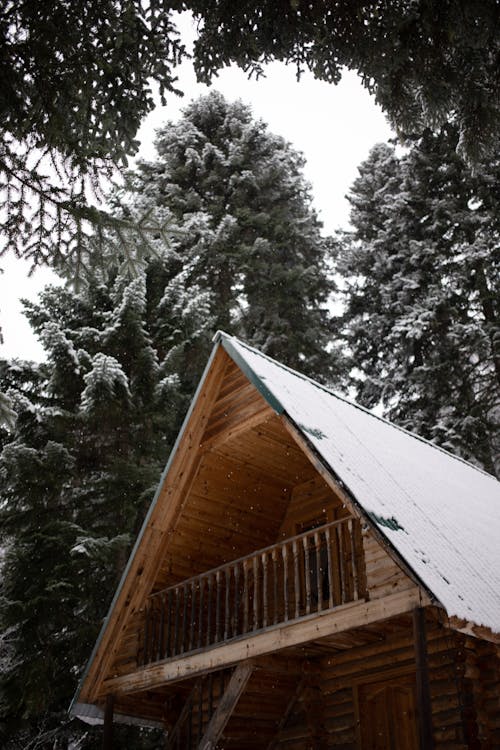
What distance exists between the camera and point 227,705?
823cm

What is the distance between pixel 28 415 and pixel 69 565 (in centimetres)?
354

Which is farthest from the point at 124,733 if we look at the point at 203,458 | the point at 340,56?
the point at 340,56

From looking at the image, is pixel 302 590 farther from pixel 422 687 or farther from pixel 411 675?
pixel 422 687

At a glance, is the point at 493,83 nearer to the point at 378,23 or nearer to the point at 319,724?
the point at 378,23

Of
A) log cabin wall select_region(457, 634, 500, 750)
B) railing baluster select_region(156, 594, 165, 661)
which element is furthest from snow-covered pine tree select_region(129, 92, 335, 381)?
log cabin wall select_region(457, 634, 500, 750)

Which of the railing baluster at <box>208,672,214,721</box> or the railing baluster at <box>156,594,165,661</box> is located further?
the railing baluster at <box>208,672,214,721</box>

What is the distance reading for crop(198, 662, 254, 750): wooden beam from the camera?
8195mm

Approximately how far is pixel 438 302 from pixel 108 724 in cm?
1495

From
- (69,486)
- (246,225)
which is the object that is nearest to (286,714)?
(69,486)

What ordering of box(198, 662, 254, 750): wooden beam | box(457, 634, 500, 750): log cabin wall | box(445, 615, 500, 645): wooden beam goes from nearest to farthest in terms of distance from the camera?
box(445, 615, 500, 645): wooden beam
box(457, 634, 500, 750): log cabin wall
box(198, 662, 254, 750): wooden beam

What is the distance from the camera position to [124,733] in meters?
14.2

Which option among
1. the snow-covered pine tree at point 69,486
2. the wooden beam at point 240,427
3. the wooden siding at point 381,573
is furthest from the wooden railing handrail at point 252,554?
the snow-covered pine tree at point 69,486

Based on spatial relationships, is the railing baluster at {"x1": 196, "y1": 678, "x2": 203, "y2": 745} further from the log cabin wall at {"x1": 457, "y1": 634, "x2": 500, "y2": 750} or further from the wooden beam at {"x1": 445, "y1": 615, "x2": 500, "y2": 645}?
the wooden beam at {"x1": 445, "y1": 615, "x2": 500, "y2": 645}

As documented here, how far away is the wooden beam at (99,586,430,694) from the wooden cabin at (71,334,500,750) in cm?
2
